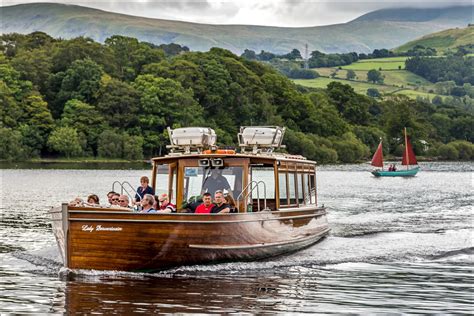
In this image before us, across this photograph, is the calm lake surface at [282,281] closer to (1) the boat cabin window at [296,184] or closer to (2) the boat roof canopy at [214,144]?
(1) the boat cabin window at [296,184]

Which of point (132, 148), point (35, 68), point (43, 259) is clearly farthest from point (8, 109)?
point (43, 259)

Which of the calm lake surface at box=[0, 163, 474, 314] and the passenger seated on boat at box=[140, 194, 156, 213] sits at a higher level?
the passenger seated on boat at box=[140, 194, 156, 213]

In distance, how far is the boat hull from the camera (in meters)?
20.1

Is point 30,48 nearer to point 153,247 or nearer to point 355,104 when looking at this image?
point 355,104

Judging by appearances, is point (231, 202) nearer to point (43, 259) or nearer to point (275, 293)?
point (275, 293)

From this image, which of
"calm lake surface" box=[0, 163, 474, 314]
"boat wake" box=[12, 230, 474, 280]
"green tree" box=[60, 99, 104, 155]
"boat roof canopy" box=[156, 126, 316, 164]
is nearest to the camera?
"calm lake surface" box=[0, 163, 474, 314]

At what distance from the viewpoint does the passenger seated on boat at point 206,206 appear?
71.6ft

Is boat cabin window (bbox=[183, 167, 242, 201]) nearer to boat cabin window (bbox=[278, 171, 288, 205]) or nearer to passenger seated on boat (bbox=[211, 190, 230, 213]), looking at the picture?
passenger seated on boat (bbox=[211, 190, 230, 213])

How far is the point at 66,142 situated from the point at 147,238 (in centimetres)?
10915

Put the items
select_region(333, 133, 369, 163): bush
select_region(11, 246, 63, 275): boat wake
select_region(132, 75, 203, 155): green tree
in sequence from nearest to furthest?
select_region(11, 246, 63, 275): boat wake → select_region(132, 75, 203, 155): green tree → select_region(333, 133, 369, 163): bush

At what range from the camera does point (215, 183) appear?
2348 cm

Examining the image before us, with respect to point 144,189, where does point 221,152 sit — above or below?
above

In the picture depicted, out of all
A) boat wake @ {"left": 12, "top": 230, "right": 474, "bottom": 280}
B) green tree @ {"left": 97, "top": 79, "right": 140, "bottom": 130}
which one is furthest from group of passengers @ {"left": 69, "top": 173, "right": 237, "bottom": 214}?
green tree @ {"left": 97, "top": 79, "right": 140, "bottom": 130}

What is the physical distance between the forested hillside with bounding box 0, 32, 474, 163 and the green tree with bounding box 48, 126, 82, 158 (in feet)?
0.47
